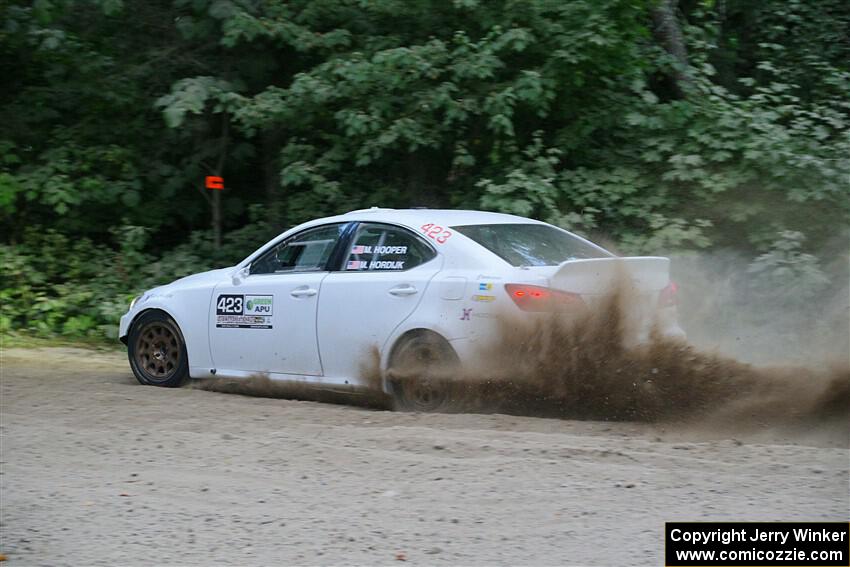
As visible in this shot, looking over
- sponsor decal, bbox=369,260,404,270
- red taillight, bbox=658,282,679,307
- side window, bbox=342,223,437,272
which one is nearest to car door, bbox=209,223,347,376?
side window, bbox=342,223,437,272

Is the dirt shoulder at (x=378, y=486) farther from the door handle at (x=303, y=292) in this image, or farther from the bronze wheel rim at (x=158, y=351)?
the bronze wheel rim at (x=158, y=351)

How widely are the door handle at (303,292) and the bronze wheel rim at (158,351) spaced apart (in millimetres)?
1394

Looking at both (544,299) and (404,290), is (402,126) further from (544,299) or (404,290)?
(544,299)

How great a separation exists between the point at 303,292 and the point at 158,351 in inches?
70.2

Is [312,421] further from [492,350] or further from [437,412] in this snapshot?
[492,350]

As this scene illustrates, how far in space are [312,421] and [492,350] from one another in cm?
142

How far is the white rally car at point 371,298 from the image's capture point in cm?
732

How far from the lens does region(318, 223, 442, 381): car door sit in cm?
773

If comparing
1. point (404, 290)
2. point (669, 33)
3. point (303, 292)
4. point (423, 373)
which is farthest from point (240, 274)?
point (669, 33)

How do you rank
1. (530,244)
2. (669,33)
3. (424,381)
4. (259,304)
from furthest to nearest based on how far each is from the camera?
(669,33), (259,304), (530,244), (424,381)

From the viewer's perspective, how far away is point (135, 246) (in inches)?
520

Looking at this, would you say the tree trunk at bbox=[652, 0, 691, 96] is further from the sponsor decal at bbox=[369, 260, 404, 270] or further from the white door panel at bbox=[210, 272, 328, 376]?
the white door panel at bbox=[210, 272, 328, 376]

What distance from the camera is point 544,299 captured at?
7148mm

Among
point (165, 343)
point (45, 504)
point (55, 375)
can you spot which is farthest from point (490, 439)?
point (55, 375)
